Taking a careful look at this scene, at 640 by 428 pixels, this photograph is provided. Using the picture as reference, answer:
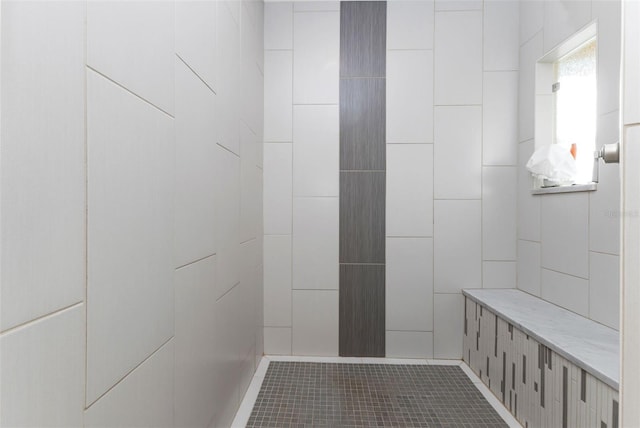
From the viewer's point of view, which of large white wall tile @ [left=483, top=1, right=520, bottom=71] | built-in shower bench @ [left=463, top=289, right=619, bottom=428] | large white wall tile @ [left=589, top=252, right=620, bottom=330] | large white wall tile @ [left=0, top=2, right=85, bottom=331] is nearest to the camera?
large white wall tile @ [left=0, top=2, right=85, bottom=331]

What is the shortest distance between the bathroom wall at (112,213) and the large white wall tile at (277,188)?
101 centimetres

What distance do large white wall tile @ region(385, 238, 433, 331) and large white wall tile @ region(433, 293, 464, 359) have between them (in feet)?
0.18

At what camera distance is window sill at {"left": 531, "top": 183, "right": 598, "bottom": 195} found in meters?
1.85

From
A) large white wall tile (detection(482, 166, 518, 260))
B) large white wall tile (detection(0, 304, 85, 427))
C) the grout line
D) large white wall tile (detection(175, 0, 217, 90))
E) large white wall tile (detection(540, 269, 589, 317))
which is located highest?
large white wall tile (detection(175, 0, 217, 90))

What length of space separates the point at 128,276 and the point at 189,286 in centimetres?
39

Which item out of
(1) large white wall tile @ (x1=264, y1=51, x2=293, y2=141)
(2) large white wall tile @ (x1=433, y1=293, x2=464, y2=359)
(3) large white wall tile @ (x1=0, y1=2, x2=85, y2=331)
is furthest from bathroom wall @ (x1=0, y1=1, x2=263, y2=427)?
(2) large white wall tile @ (x1=433, y1=293, x2=464, y2=359)

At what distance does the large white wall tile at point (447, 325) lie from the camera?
2594mm

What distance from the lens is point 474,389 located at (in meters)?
2.17

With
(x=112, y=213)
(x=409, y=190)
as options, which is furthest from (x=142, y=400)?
(x=409, y=190)

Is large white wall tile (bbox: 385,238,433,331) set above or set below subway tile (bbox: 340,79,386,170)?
below

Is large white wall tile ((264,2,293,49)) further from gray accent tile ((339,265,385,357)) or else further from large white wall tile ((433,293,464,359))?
large white wall tile ((433,293,464,359))

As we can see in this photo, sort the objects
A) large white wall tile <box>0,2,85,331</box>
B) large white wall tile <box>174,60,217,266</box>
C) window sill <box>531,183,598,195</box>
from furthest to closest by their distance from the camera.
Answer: window sill <box>531,183,598,195</box> < large white wall tile <box>174,60,217,266</box> < large white wall tile <box>0,2,85,331</box>

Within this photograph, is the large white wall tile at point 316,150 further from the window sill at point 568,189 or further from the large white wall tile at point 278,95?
the window sill at point 568,189

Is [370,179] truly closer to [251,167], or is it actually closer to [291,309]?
[251,167]
